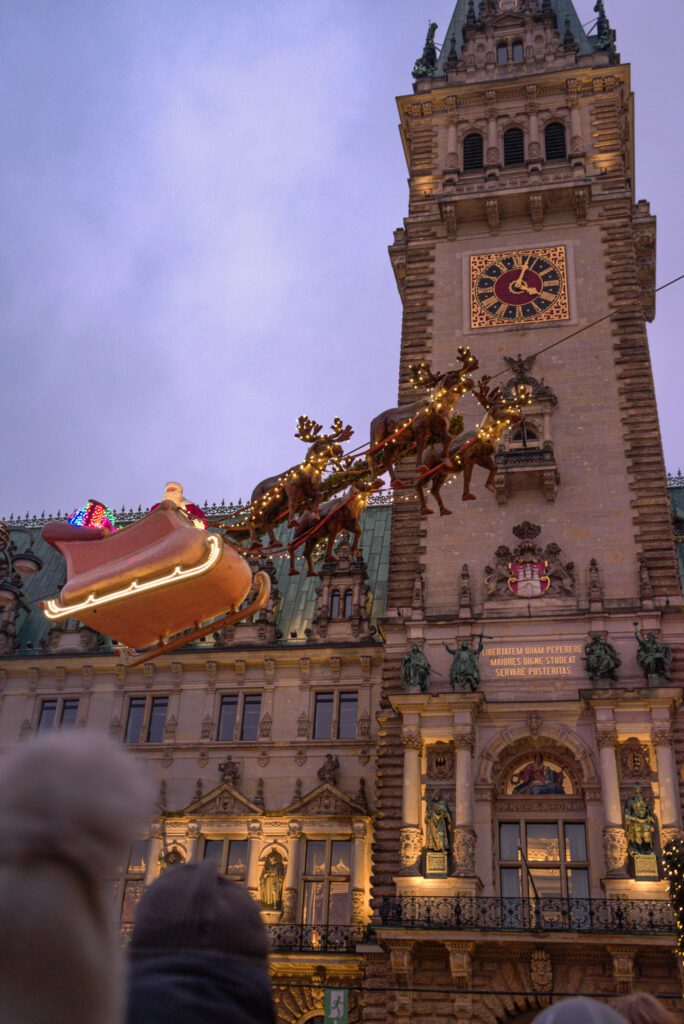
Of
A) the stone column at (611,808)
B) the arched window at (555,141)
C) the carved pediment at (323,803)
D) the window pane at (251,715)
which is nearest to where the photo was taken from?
the stone column at (611,808)

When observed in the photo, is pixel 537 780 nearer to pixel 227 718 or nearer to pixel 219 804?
pixel 219 804

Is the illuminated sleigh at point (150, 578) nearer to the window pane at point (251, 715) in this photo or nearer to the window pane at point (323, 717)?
the window pane at point (323, 717)

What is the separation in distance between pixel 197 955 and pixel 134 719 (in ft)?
120

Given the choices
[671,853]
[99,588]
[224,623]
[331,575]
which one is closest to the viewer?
[671,853]

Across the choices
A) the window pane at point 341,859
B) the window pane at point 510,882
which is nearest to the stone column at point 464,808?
the window pane at point 510,882

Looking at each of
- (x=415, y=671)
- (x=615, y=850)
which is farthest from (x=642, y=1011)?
(x=415, y=671)

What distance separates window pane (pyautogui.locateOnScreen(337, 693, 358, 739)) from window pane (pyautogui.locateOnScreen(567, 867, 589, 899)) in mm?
9115

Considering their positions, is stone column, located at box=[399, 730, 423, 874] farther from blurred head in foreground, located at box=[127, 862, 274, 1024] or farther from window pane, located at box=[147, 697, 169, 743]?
blurred head in foreground, located at box=[127, 862, 274, 1024]

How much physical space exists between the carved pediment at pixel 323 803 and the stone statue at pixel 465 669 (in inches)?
232

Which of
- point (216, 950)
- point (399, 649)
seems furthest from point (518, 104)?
point (216, 950)

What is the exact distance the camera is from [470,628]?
32.2 metres

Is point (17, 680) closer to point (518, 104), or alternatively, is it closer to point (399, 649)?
point (399, 649)

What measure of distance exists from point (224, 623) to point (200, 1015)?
50.7 feet

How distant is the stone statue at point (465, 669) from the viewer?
30.7m
